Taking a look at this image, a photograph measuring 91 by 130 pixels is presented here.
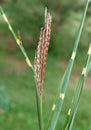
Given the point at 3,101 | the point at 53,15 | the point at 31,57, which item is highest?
the point at 53,15

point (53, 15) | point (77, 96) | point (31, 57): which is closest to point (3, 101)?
point (77, 96)

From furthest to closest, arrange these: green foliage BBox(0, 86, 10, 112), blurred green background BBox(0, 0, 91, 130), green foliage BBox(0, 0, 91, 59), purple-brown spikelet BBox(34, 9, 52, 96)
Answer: green foliage BBox(0, 0, 91, 59), blurred green background BBox(0, 0, 91, 130), green foliage BBox(0, 86, 10, 112), purple-brown spikelet BBox(34, 9, 52, 96)

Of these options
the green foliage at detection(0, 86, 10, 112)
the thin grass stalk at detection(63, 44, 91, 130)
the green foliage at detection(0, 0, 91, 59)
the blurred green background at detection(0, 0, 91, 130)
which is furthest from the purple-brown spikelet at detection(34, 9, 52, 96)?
the green foliage at detection(0, 0, 91, 59)

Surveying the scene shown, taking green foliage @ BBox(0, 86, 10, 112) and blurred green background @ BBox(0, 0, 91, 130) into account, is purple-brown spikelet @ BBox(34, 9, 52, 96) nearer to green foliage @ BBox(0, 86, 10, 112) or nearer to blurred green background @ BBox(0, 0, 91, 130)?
green foliage @ BBox(0, 86, 10, 112)

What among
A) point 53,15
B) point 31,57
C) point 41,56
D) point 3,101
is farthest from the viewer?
point 31,57

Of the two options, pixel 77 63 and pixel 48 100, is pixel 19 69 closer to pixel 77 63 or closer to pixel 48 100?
pixel 77 63

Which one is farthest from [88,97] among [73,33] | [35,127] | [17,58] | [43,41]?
[43,41]

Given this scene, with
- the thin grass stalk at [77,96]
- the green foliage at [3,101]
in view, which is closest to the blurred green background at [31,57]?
the green foliage at [3,101]

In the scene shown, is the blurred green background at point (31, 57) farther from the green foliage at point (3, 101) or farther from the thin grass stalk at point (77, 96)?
the thin grass stalk at point (77, 96)

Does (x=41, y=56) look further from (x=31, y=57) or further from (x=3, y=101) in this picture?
(x=31, y=57)
